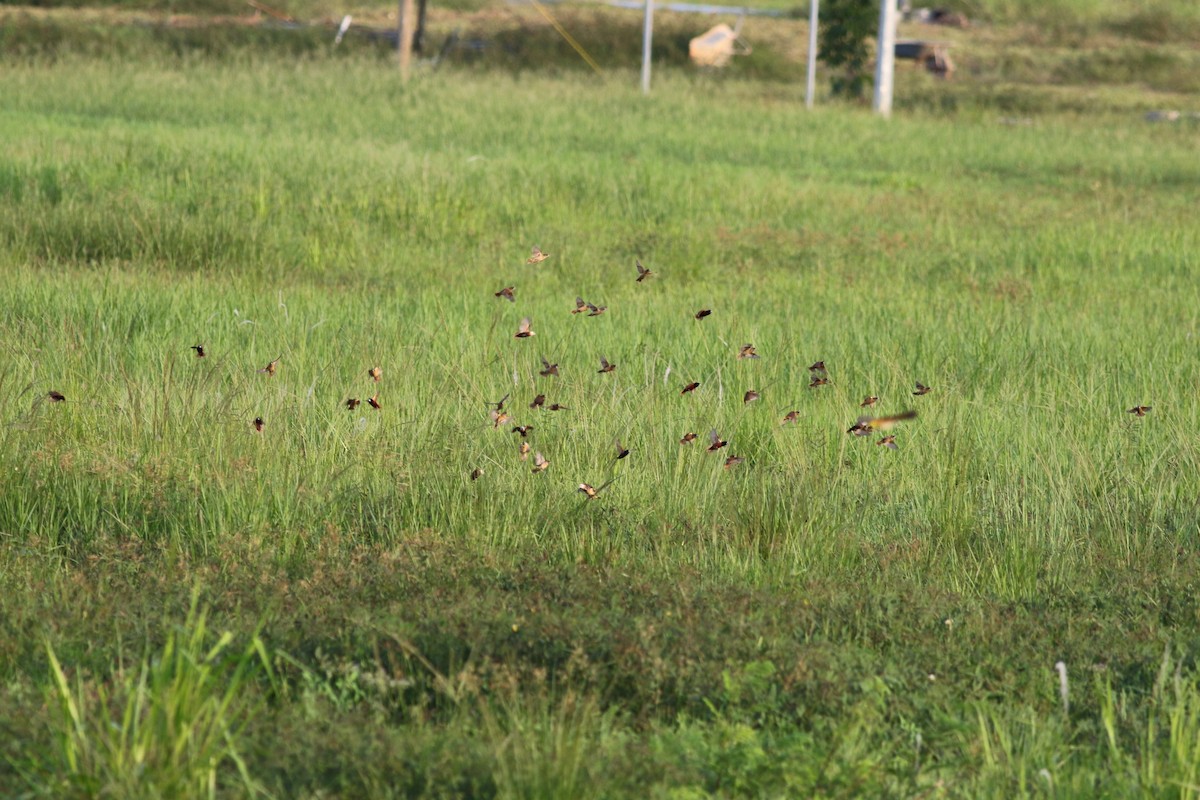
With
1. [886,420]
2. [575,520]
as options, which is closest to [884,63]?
[575,520]

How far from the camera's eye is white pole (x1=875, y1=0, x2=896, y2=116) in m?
23.2

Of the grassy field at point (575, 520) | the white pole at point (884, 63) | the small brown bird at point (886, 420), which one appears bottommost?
the grassy field at point (575, 520)

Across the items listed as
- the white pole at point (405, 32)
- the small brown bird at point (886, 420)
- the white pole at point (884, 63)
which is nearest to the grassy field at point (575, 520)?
the small brown bird at point (886, 420)

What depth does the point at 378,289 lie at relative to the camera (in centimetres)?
814

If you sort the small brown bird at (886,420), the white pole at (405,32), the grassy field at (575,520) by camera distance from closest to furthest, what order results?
1. the small brown bird at (886,420)
2. the grassy field at (575,520)
3. the white pole at (405,32)

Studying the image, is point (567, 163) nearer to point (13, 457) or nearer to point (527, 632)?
point (13, 457)

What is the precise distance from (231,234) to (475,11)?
32747 mm

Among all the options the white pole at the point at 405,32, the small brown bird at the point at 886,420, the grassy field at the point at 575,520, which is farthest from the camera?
the white pole at the point at 405,32

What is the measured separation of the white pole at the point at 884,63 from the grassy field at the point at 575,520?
45.8 feet

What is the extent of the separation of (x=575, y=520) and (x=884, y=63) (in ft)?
66.9

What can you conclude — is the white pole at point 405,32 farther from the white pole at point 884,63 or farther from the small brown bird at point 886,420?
the small brown bird at point 886,420

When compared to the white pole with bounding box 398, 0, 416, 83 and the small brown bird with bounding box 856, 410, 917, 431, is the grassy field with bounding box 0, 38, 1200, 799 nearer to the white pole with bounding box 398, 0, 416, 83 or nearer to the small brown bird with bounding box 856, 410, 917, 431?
the small brown bird with bounding box 856, 410, 917, 431

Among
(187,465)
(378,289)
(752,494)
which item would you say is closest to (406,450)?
(187,465)

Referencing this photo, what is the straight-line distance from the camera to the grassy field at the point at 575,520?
9.20 feet
